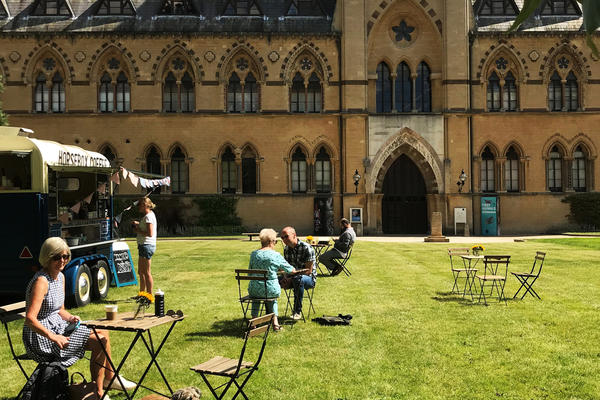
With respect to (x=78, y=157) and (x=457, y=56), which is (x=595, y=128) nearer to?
(x=457, y=56)

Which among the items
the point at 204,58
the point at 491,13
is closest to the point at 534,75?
the point at 491,13

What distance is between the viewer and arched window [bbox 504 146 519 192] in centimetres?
3528

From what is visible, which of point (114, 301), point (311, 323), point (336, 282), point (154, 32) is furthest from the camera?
point (154, 32)

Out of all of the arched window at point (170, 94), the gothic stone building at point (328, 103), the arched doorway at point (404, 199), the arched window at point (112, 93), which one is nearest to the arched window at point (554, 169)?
the gothic stone building at point (328, 103)

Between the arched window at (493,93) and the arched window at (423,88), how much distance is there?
141 inches

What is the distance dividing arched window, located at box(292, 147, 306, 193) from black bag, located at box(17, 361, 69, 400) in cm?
2965

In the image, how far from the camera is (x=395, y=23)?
35.3m

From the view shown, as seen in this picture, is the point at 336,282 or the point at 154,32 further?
the point at 154,32

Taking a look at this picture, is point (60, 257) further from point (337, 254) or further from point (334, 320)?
point (337, 254)

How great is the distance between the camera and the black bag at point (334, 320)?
381 inches

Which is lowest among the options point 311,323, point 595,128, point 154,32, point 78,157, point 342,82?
point 311,323

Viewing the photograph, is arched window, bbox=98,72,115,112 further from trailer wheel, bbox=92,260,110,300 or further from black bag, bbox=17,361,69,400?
black bag, bbox=17,361,69,400

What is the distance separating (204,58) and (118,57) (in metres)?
5.02

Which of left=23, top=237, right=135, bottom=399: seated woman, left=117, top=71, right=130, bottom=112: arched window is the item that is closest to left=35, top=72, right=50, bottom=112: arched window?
left=117, top=71, right=130, bottom=112: arched window
